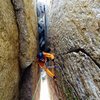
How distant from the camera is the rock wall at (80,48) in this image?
1.98m

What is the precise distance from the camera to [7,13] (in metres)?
2.57

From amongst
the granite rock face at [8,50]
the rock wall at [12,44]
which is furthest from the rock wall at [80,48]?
the granite rock face at [8,50]

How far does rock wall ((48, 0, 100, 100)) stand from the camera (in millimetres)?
1979

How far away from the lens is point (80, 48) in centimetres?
230

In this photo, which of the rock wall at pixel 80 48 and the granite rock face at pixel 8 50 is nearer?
the rock wall at pixel 80 48

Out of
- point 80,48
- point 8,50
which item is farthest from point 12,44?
point 80,48

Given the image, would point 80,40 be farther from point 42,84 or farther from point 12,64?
point 42,84

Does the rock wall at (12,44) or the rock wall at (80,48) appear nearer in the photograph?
the rock wall at (80,48)

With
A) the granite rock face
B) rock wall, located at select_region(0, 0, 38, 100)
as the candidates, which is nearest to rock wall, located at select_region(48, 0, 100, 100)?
rock wall, located at select_region(0, 0, 38, 100)

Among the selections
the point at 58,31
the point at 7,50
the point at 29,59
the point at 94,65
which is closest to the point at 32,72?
the point at 29,59

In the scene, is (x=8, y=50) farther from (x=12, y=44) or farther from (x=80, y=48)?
(x=80, y=48)

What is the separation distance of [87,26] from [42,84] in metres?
3.29

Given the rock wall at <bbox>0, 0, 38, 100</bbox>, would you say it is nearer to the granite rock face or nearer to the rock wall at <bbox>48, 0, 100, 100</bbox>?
the granite rock face

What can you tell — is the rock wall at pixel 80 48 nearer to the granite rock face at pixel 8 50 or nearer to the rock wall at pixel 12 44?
the rock wall at pixel 12 44
